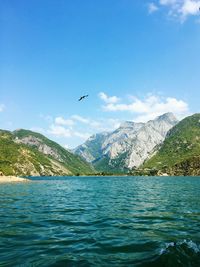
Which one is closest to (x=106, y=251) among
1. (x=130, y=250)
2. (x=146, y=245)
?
(x=130, y=250)

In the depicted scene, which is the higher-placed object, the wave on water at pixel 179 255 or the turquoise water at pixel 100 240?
the wave on water at pixel 179 255

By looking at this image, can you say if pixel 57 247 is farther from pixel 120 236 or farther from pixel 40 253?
pixel 120 236

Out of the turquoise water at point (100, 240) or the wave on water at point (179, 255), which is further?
the turquoise water at point (100, 240)

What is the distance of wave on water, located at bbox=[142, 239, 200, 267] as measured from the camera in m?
18.1

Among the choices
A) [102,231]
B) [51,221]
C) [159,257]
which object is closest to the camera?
[159,257]

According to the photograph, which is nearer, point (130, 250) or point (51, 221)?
point (130, 250)

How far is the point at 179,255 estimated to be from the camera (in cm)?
1958

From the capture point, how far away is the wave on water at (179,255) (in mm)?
18062

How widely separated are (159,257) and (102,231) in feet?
34.3

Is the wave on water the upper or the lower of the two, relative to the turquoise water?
upper

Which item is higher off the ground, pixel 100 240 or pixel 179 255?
pixel 179 255

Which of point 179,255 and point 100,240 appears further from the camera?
point 100,240

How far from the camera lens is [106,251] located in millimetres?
21594

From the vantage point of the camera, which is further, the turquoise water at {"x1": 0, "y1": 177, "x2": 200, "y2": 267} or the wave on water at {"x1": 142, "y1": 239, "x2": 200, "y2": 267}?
the turquoise water at {"x1": 0, "y1": 177, "x2": 200, "y2": 267}
